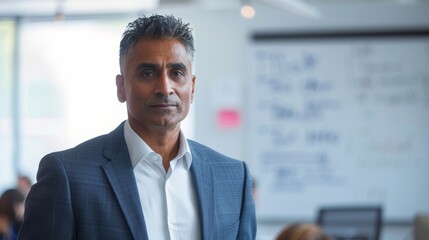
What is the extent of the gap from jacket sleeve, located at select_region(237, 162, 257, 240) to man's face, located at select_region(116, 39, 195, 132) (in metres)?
0.21

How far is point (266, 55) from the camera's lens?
6473 millimetres

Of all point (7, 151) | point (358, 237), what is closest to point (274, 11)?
point (358, 237)

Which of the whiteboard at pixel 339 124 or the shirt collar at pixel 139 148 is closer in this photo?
the shirt collar at pixel 139 148

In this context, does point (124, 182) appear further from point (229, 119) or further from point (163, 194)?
point (229, 119)

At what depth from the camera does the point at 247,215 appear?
1.54 meters

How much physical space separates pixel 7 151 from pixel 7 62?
0.82 meters

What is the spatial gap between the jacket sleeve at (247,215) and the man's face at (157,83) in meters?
0.21

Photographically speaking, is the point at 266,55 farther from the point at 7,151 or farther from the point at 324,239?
the point at 324,239

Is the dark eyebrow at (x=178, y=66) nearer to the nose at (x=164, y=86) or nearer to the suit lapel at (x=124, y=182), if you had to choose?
the nose at (x=164, y=86)

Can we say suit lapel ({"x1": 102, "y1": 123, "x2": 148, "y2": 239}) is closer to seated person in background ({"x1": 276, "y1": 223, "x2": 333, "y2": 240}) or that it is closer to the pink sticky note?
seated person in background ({"x1": 276, "y1": 223, "x2": 333, "y2": 240})

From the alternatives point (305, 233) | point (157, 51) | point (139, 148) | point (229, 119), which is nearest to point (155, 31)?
point (157, 51)

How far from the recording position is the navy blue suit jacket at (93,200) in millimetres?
1373

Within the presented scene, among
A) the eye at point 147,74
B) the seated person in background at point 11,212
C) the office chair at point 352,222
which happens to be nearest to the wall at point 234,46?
the office chair at point 352,222

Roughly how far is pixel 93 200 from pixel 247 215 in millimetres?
323
